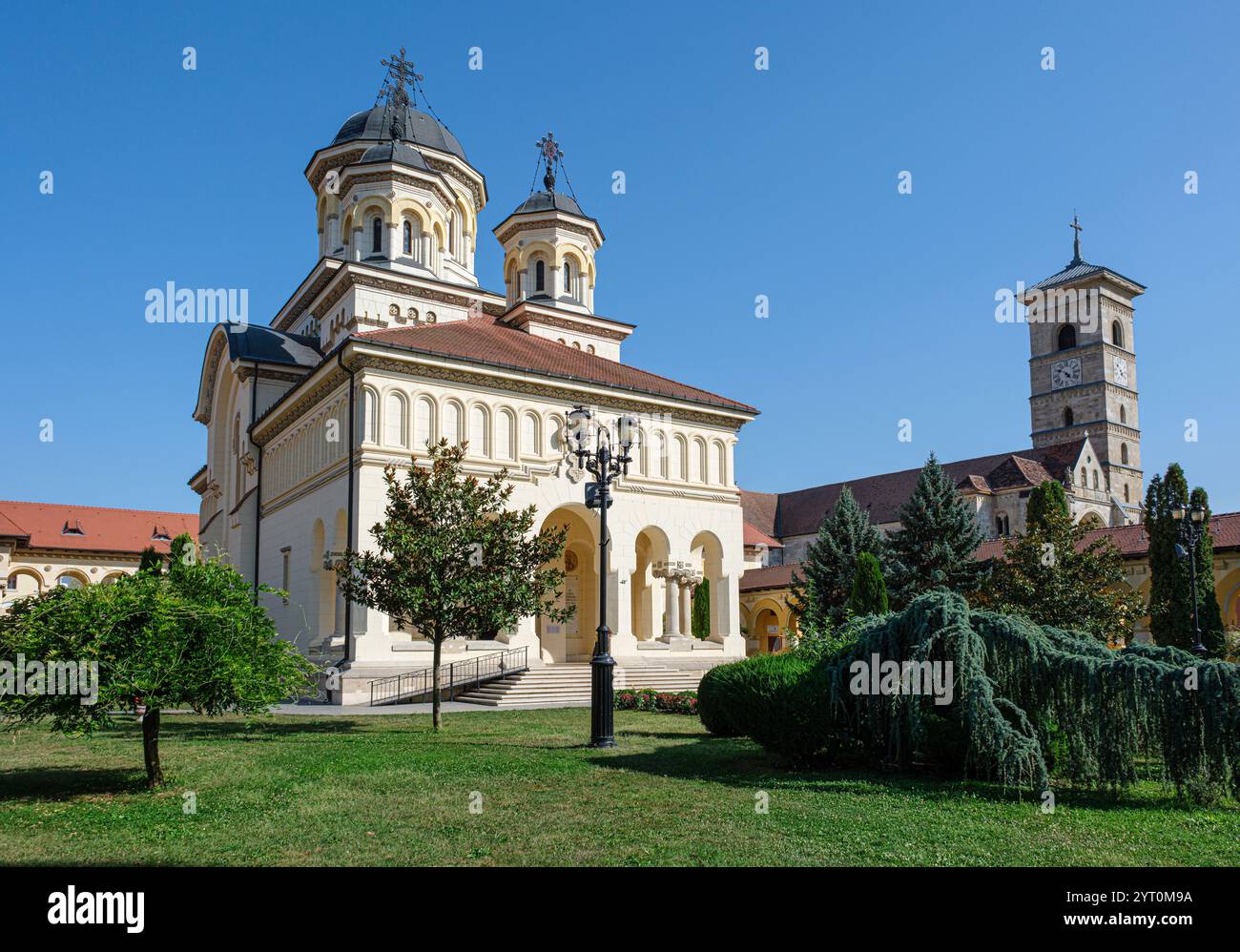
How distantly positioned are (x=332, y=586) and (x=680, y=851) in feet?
77.6

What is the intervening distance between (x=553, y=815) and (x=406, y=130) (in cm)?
3669

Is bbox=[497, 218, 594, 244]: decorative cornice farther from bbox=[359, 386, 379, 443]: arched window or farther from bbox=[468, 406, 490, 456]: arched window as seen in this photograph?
bbox=[359, 386, 379, 443]: arched window

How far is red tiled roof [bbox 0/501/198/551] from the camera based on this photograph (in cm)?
5662

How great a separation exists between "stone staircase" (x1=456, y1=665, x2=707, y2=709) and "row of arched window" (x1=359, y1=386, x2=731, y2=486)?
6654mm

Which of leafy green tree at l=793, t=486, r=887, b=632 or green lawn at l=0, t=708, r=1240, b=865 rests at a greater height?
leafy green tree at l=793, t=486, r=887, b=632

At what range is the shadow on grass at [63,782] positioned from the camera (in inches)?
395

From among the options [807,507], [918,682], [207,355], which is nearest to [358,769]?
[918,682]

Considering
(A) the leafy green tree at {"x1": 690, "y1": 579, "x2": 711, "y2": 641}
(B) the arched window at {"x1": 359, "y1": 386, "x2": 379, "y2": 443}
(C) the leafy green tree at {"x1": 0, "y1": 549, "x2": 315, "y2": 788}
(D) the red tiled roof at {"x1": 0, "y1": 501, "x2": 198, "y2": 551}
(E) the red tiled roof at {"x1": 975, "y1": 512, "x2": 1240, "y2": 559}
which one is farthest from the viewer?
(D) the red tiled roof at {"x1": 0, "y1": 501, "x2": 198, "y2": 551}

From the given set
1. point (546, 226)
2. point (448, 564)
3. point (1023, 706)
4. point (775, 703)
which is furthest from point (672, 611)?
point (1023, 706)

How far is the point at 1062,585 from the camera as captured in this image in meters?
24.1

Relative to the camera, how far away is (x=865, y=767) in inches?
444

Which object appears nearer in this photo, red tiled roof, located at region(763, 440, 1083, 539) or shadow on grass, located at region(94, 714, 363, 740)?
shadow on grass, located at region(94, 714, 363, 740)

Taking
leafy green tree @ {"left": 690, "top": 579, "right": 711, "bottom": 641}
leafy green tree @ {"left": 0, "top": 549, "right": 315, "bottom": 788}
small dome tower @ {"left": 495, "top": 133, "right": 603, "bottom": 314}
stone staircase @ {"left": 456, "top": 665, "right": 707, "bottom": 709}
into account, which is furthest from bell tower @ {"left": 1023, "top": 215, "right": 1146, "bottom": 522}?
leafy green tree @ {"left": 0, "top": 549, "right": 315, "bottom": 788}
